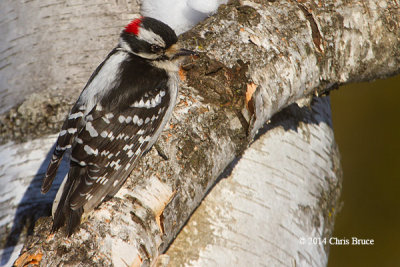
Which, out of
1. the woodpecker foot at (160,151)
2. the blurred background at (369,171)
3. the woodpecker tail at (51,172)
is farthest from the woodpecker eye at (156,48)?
the blurred background at (369,171)

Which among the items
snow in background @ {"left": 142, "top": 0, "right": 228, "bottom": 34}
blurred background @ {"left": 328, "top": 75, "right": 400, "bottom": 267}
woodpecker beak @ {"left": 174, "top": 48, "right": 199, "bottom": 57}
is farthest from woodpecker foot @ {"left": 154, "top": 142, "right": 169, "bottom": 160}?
blurred background @ {"left": 328, "top": 75, "right": 400, "bottom": 267}

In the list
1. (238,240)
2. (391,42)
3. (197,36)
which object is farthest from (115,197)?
(391,42)

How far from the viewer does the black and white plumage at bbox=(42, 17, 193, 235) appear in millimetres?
2160

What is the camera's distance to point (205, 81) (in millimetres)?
2416

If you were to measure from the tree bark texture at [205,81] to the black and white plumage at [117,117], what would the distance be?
10cm

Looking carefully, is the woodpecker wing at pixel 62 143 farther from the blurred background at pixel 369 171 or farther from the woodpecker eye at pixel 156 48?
the blurred background at pixel 369 171

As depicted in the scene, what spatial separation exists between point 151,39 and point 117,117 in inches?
20.3

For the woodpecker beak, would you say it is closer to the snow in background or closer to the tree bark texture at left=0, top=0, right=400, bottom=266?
the tree bark texture at left=0, top=0, right=400, bottom=266

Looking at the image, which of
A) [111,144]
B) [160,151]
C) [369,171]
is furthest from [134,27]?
[369,171]

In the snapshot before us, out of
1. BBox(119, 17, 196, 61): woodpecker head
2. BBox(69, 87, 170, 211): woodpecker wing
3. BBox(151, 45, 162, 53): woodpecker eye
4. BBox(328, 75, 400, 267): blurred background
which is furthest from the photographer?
BBox(328, 75, 400, 267): blurred background

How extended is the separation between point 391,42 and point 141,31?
5.46 ft

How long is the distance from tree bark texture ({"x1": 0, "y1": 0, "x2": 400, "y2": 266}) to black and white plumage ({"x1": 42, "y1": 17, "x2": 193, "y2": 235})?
3.9 inches

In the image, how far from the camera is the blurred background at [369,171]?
5223 millimetres

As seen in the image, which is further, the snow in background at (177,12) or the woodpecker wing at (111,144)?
the snow in background at (177,12)
